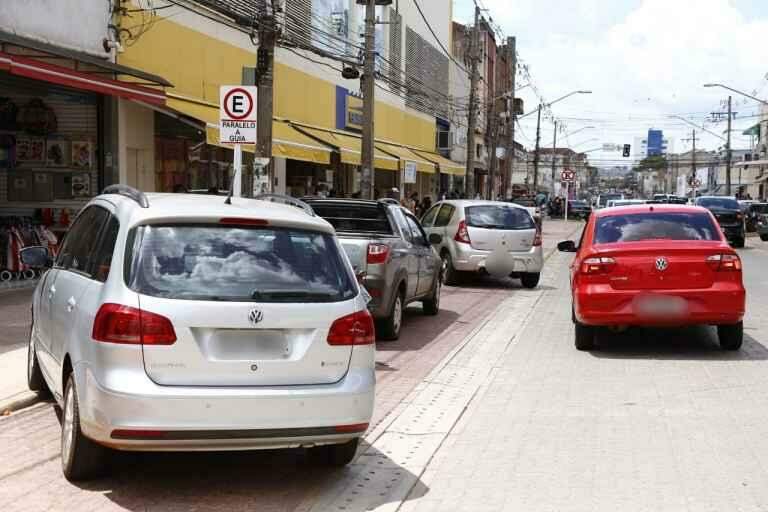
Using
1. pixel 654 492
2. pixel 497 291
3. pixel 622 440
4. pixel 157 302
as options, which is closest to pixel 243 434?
pixel 157 302

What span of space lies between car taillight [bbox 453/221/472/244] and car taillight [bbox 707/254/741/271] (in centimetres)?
819

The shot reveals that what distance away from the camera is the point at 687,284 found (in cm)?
960

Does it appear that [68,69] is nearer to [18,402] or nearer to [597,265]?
[18,402]

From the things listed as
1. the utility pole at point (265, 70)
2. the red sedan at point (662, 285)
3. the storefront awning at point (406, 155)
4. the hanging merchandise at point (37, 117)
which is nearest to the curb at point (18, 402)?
the red sedan at point (662, 285)

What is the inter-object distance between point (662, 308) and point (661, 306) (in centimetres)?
3

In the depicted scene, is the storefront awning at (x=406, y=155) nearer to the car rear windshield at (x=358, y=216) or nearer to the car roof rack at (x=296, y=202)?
the car rear windshield at (x=358, y=216)

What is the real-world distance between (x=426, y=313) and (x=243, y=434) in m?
9.27

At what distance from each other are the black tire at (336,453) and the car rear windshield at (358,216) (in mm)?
5926

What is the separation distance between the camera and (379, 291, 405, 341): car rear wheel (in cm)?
1121

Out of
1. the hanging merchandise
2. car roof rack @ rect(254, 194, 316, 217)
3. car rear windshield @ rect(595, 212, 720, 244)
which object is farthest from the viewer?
the hanging merchandise

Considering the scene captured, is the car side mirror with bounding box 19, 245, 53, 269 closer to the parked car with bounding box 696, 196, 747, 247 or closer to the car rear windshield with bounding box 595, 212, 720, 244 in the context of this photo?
the car rear windshield with bounding box 595, 212, 720, 244

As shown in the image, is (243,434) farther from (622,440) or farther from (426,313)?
(426,313)

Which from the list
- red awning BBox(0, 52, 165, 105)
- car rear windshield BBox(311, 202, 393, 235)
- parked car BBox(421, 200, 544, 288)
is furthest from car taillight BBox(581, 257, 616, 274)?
parked car BBox(421, 200, 544, 288)

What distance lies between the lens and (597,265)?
9828 millimetres
